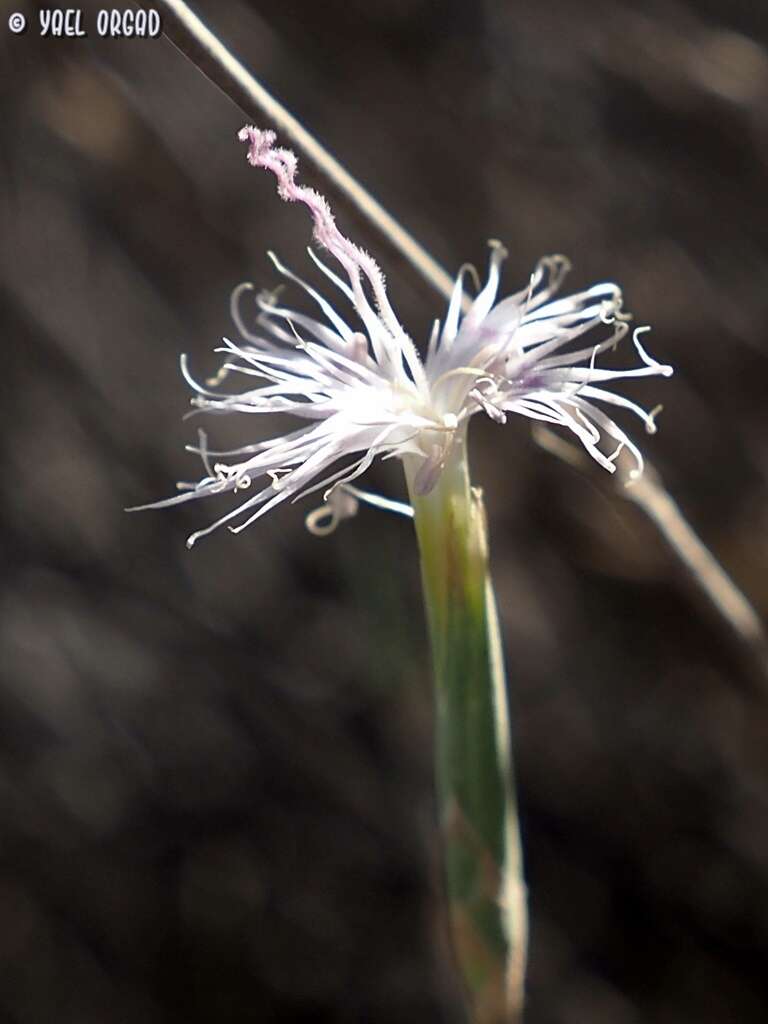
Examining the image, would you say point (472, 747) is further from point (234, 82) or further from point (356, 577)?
point (356, 577)

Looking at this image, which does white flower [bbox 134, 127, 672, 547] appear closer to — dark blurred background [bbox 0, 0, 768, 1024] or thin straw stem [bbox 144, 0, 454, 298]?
thin straw stem [bbox 144, 0, 454, 298]

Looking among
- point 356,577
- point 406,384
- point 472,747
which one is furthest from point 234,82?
point 356,577

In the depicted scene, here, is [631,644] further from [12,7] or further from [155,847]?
[12,7]

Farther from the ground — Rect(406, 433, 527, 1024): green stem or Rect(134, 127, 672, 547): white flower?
Rect(134, 127, 672, 547): white flower

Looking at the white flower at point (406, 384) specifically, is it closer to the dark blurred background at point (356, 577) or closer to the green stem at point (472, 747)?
the green stem at point (472, 747)

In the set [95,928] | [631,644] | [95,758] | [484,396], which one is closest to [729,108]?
[631,644]

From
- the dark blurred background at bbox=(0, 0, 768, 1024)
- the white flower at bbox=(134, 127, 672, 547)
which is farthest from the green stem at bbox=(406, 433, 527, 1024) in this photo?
the dark blurred background at bbox=(0, 0, 768, 1024)

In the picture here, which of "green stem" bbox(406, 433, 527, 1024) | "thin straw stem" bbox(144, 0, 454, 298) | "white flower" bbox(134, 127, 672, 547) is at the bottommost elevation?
"green stem" bbox(406, 433, 527, 1024)
